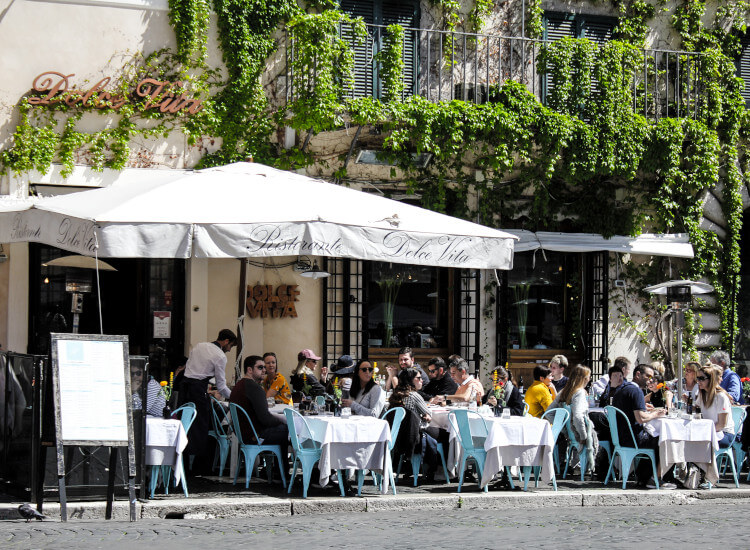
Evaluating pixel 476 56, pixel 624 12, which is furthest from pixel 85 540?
pixel 624 12

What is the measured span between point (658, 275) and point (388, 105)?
17.7 feet

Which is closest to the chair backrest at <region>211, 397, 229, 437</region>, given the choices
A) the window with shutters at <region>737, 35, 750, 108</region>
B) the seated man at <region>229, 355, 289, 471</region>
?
the seated man at <region>229, 355, 289, 471</region>

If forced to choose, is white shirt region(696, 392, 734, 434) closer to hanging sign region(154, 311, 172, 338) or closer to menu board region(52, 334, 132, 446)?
menu board region(52, 334, 132, 446)

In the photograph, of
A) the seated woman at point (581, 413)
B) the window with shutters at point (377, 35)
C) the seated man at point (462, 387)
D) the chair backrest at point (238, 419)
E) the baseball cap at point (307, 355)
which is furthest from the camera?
the window with shutters at point (377, 35)

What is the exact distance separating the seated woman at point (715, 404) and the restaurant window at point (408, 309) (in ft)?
17.6

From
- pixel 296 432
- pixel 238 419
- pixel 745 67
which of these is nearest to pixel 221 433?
pixel 238 419

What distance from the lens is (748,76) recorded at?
17.9 meters

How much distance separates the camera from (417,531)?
27.6 feet

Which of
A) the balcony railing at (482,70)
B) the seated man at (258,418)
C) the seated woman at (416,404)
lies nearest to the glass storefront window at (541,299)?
the balcony railing at (482,70)

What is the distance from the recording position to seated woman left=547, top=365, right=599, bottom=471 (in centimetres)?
1109

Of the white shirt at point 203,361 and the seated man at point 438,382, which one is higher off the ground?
the white shirt at point 203,361

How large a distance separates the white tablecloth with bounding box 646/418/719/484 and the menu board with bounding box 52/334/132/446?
534 cm

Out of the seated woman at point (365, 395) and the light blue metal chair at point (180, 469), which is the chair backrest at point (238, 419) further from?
the seated woman at point (365, 395)

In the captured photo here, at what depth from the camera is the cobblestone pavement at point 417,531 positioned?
7742mm
